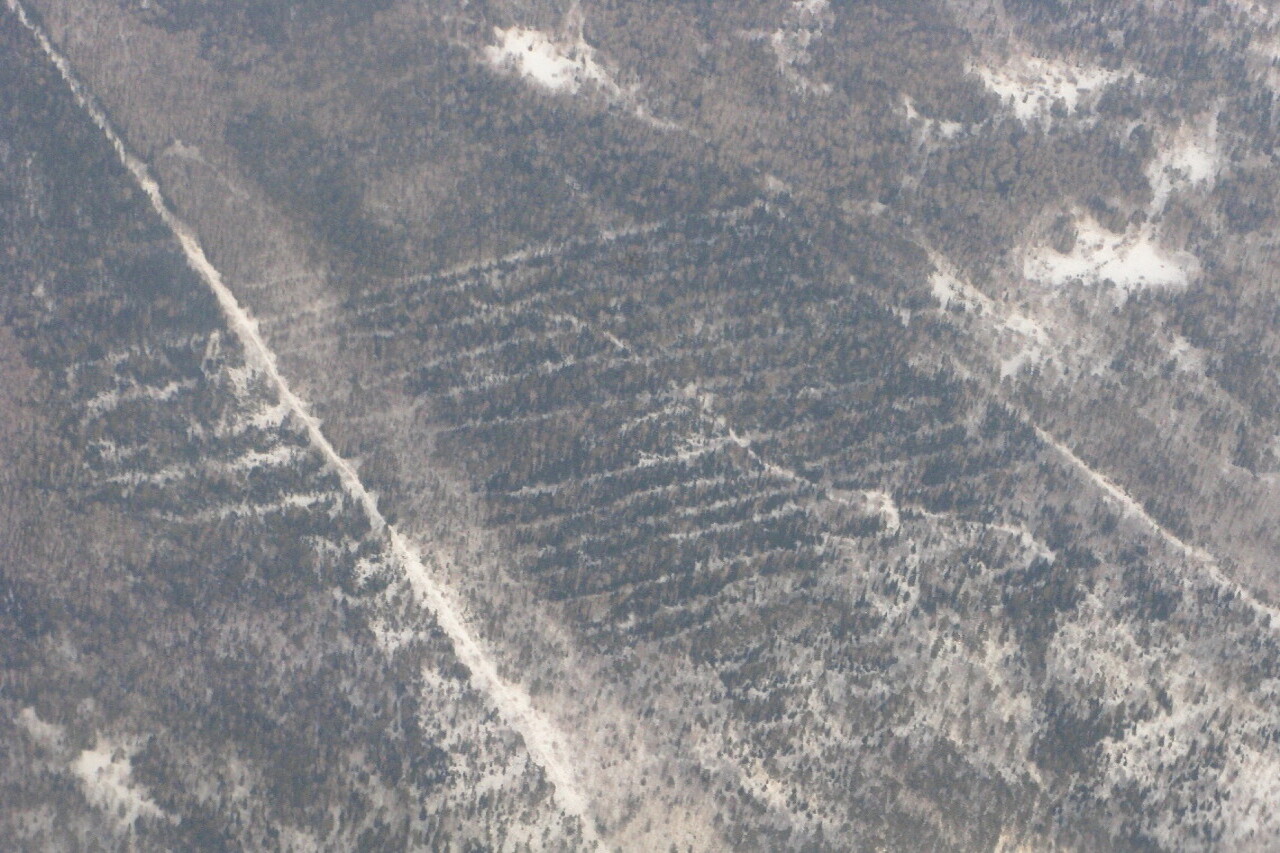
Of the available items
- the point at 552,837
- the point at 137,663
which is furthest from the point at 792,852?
the point at 137,663

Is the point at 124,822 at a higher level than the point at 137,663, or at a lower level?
lower

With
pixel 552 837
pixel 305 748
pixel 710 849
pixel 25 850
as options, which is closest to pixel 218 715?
pixel 305 748

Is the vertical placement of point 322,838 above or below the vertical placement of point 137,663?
below

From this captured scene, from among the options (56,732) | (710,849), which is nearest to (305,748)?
(56,732)

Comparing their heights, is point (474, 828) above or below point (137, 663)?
below

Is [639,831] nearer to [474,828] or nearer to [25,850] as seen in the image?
[474,828]

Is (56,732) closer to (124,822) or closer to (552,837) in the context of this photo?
(124,822)

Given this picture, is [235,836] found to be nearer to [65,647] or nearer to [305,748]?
[305,748]
